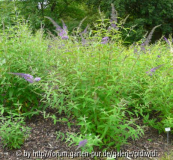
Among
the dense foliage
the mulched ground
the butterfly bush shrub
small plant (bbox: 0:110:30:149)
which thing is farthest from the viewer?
the butterfly bush shrub

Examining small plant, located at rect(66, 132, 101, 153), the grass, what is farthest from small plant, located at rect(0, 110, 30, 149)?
small plant, located at rect(66, 132, 101, 153)

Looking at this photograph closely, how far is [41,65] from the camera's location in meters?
4.14

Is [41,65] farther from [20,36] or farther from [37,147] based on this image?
[37,147]

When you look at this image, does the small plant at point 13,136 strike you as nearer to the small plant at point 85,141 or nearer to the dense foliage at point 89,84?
the dense foliage at point 89,84

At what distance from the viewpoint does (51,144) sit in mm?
3600

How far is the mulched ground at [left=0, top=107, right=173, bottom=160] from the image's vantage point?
11.0 ft

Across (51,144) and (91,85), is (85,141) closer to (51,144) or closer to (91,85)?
(91,85)

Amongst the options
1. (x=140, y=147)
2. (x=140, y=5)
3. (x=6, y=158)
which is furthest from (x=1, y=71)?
(x=140, y=5)

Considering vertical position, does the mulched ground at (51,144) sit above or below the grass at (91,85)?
below

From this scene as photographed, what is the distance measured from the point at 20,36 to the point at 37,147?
213 cm

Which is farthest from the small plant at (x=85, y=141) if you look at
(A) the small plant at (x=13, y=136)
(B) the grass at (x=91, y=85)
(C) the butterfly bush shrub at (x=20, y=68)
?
(C) the butterfly bush shrub at (x=20, y=68)

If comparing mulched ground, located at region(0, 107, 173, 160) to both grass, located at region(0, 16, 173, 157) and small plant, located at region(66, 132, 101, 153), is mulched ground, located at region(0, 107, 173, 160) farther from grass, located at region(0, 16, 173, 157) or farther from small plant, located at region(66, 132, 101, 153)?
small plant, located at region(66, 132, 101, 153)

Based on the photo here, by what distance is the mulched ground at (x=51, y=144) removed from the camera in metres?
3.36

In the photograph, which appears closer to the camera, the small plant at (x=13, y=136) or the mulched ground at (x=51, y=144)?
the small plant at (x=13, y=136)
